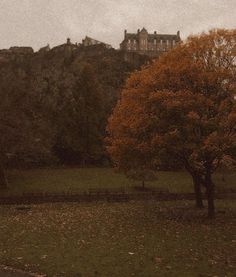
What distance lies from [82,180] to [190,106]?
39240mm

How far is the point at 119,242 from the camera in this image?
26500mm

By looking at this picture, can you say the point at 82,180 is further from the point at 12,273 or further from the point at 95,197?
the point at 12,273

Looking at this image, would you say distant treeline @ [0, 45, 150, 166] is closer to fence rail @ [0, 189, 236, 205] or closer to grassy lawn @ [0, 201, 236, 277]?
fence rail @ [0, 189, 236, 205]

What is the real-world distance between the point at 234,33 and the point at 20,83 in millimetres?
45307

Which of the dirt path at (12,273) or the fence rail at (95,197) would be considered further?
the fence rail at (95,197)

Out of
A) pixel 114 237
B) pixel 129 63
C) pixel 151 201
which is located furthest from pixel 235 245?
pixel 129 63

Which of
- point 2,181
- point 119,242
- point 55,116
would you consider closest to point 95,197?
point 2,181

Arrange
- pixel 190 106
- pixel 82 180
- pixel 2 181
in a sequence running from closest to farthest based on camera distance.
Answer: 1. pixel 190 106
2. pixel 2 181
3. pixel 82 180

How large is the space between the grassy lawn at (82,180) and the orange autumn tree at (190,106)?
2710cm

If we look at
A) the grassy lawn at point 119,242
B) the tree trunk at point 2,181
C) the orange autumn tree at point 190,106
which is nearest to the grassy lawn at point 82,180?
the tree trunk at point 2,181

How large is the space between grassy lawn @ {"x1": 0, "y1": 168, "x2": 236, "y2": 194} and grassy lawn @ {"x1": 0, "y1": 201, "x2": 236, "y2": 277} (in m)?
21.6

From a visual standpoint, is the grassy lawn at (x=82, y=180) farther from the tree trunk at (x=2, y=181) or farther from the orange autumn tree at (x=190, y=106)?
the orange autumn tree at (x=190, y=106)

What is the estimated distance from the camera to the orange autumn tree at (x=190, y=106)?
110 ft

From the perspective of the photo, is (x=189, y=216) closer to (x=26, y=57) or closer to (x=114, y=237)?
(x=114, y=237)
